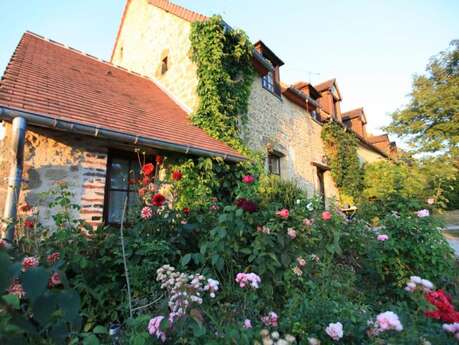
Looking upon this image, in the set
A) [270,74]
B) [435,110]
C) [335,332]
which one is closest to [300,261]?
[335,332]

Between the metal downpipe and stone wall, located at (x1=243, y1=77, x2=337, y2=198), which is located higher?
stone wall, located at (x1=243, y1=77, x2=337, y2=198)

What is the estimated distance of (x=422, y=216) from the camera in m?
2.96

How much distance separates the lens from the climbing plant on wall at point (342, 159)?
10.6 m

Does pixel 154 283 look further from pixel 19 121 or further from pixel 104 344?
pixel 19 121

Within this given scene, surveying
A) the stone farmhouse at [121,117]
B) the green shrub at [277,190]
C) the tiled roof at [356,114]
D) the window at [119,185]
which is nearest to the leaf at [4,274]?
the stone farmhouse at [121,117]

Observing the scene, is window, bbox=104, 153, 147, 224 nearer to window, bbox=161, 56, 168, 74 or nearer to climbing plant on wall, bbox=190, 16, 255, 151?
climbing plant on wall, bbox=190, 16, 255, 151

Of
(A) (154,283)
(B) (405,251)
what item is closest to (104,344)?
(A) (154,283)

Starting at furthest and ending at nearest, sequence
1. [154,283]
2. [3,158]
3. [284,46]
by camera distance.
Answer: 1. [284,46]
2. [3,158]
3. [154,283]

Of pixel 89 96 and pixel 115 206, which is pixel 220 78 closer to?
pixel 89 96

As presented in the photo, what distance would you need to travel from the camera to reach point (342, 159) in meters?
10.8

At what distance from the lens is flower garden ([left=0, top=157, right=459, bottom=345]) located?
4.50 ft

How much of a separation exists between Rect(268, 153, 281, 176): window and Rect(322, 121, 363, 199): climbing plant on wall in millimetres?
3521

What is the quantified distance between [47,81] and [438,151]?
17.4 m

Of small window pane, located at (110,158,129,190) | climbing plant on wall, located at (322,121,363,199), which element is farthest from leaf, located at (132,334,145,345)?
climbing plant on wall, located at (322,121,363,199)
